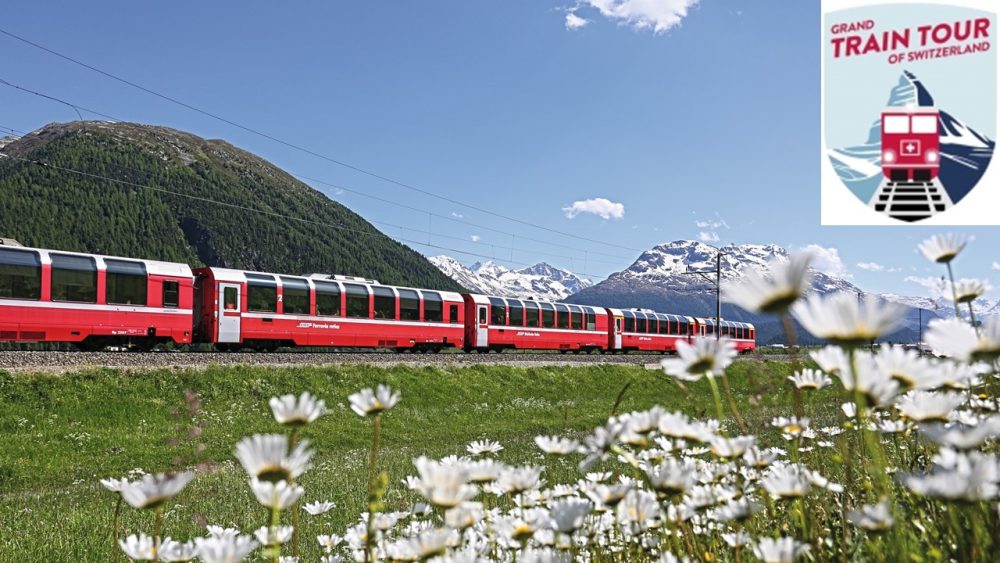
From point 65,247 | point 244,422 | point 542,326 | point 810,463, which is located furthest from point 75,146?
point 810,463

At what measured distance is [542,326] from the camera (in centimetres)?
3762

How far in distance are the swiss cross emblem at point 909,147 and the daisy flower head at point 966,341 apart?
1466 centimetres

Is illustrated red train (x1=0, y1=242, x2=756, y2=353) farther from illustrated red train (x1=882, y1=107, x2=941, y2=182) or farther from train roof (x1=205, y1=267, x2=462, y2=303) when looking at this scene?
illustrated red train (x1=882, y1=107, x2=941, y2=182)

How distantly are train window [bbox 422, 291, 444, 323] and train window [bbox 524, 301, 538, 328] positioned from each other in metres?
6.81

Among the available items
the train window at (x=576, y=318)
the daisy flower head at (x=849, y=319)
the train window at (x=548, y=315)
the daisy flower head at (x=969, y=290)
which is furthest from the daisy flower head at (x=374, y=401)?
the train window at (x=576, y=318)

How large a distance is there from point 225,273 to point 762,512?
22.9m

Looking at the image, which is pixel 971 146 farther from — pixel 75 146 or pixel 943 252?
pixel 75 146

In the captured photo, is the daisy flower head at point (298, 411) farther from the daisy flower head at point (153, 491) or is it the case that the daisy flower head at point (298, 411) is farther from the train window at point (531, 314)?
the train window at point (531, 314)

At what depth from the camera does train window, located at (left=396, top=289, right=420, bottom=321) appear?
29.0 meters

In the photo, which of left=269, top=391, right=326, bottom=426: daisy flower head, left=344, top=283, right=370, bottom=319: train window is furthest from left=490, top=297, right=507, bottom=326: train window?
left=269, top=391, right=326, bottom=426: daisy flower head

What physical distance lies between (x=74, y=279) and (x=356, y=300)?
33.4 ft

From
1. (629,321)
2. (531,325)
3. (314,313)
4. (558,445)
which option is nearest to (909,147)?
(558,445)

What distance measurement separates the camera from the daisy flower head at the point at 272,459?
1295 mm

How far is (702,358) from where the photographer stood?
4.67 feet
